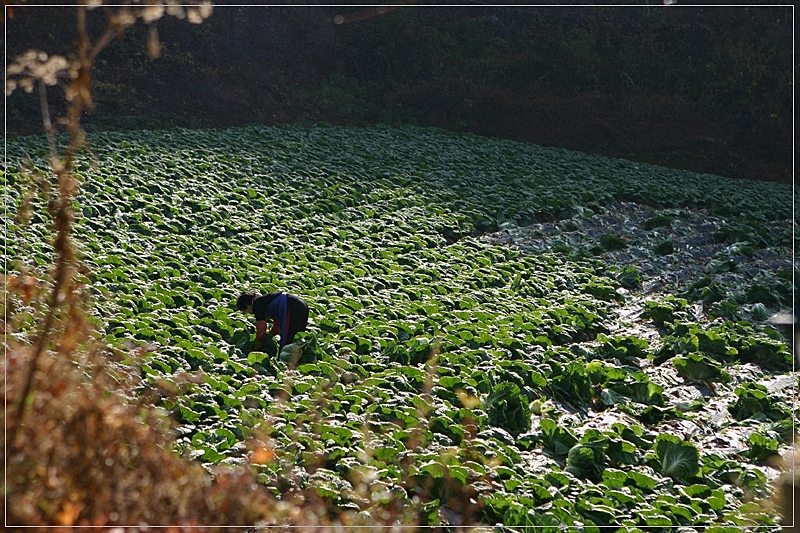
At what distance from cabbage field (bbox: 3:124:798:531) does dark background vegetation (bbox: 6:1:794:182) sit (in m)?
8.94

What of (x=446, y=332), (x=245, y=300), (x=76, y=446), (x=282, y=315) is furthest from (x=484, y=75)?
(x=76, y=446)

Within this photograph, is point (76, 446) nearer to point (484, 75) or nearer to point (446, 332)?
point (446, 332)

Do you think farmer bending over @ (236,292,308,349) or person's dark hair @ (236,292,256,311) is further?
person's dark hair @ (236,292,256,311)

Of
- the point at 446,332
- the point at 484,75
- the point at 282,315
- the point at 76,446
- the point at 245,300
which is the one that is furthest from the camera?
the point at 484,75

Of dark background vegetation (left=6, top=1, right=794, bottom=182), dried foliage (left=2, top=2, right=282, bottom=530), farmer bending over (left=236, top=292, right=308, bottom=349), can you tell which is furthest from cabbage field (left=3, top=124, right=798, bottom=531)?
dark background vegetation (left=6, top=1, right=794, bottom=182)

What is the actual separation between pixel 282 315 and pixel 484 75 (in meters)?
29.1

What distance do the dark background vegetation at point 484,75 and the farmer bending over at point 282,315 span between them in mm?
18944

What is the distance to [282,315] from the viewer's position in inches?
395

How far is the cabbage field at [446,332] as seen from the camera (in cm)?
734

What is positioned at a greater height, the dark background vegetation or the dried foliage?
the dark background vegetation

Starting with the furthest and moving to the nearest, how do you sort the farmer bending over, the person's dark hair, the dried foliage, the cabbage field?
1. the person's dark hair
2. the farmer bending over
3. the cabbage field
4. the dried foliage

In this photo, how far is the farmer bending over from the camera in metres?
10.0

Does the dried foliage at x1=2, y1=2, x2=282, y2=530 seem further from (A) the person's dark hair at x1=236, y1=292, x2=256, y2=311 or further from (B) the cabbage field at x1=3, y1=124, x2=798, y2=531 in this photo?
(A) the person's dark hair at x1=236, y1=292, x2=256, y2=311

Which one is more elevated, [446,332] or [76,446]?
[76,446]
